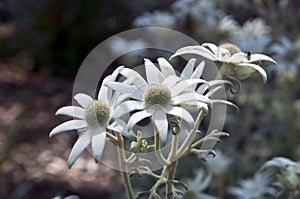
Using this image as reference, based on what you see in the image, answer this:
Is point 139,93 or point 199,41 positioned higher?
point 199,41

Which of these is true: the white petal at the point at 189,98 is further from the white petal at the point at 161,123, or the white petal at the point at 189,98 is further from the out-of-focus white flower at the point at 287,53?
the out-of-focus white flower at the point at 287,53

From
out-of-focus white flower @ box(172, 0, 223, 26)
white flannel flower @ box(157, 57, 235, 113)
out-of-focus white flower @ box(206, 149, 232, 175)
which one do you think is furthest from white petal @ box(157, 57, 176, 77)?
out-of-focus white flower @ box(172, 0, 223, 26)

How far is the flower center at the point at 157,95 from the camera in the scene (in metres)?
1.02

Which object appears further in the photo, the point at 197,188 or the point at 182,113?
the point at 197,188

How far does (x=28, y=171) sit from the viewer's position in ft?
10.8

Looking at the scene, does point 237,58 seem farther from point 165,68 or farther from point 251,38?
point 251,38

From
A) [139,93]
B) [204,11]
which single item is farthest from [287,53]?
[139,93]

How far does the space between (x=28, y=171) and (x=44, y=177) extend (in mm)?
131

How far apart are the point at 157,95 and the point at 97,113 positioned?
0.10 meters

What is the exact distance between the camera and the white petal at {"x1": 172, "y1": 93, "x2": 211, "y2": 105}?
1007mm

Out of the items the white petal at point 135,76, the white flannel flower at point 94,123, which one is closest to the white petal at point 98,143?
the white flannel flower at point 94,123

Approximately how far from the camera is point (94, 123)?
1044 millimetres

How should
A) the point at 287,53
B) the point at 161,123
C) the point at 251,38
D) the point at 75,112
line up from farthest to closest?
the point at 251,38
the point at 287,53
the point at 75,112
the point at 161,123

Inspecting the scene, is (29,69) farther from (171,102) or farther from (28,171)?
(171,102)
